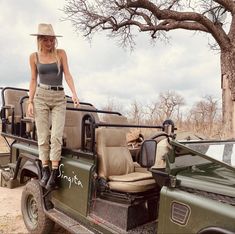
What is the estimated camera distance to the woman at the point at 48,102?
360 cm

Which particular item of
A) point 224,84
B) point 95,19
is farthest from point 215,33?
point 95,19

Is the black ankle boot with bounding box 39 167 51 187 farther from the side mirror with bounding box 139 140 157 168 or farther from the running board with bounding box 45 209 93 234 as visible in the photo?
the side mirror with bounding box 139 140 157 168

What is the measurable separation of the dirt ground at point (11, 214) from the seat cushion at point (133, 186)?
4.79ft

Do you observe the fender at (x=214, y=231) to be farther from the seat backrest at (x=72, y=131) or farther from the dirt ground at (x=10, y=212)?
the dirt ground at (x=10, y=212)

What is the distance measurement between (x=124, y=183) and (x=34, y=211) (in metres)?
1.67

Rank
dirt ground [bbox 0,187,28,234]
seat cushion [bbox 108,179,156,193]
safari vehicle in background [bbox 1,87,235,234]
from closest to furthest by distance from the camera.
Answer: safari vehicle in background [bbox 1,87,235,234]
seat cushion [bbox 108,179,156,193]
dirt ground [bbox 0,187,28,234]

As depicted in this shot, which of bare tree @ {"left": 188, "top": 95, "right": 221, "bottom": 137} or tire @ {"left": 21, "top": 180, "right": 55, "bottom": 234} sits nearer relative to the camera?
tire @ {"left": 21, "top": 180, "right": 55, "bottom": 234}

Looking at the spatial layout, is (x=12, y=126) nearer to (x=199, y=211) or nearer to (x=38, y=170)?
(x=38, y=170)

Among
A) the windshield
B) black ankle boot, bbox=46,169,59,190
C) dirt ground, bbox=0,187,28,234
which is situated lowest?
dirt ground, bbox=0,187,28,234

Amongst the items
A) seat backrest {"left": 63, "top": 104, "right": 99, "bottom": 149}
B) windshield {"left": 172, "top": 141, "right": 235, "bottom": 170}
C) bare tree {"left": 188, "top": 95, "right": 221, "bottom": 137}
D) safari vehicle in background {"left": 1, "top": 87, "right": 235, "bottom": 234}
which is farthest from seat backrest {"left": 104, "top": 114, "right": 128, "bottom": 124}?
bare tree {"left": 188, "top": 95, "right": 221, "bottom": 137}

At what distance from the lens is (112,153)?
362 centimetres

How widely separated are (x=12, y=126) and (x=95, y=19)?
38.0ft

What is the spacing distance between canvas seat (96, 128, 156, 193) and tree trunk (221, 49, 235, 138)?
8228mm

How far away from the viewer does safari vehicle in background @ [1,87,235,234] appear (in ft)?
7.68
